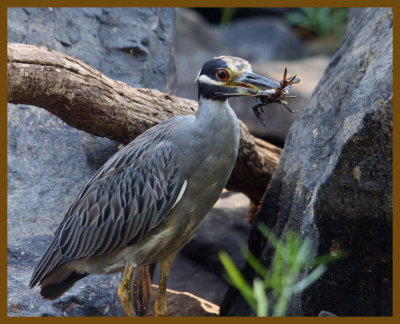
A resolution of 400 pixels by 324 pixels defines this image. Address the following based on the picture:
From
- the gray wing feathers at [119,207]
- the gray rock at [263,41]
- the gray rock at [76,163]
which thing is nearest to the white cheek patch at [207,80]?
the gray wing feathers at [119,207]

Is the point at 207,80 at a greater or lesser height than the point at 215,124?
greater

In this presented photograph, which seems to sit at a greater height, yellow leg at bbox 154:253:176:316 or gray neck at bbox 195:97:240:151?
gray neck at bbox 195:97:240:151

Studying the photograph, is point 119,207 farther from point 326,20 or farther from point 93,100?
point 326,20

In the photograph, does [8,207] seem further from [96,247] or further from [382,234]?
[382,234]

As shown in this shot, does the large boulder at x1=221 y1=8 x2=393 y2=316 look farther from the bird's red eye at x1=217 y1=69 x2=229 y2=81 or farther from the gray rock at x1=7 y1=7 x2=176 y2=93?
the gray rock at x1=7 y1=7 x2=176 y2=93

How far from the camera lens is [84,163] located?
575 cm

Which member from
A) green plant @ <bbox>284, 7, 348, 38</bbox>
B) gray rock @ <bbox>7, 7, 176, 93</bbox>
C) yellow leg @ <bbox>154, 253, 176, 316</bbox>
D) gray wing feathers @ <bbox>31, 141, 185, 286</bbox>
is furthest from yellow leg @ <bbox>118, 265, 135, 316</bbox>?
green plant @ <bbox>284, 7, 348, 38</bbox>

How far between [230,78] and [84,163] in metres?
1.93

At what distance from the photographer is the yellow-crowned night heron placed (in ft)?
14.6

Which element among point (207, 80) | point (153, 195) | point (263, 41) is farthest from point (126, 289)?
point (263, 41)

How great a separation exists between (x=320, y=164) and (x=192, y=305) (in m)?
1.80

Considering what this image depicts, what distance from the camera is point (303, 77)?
10102mm

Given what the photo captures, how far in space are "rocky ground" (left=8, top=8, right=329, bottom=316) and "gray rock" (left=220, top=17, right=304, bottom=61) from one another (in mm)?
3467

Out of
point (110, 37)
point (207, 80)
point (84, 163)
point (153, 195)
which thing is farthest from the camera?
point (110, 37)
